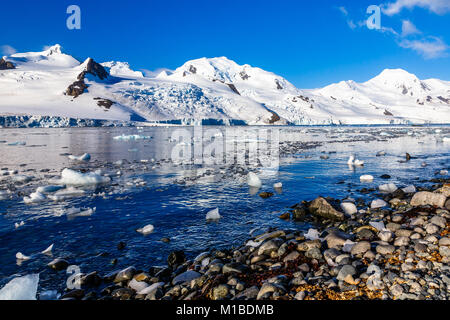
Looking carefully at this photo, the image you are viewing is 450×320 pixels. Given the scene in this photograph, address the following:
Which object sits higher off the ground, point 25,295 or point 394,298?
point 394,298

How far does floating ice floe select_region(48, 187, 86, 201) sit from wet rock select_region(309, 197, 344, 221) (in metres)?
8.36

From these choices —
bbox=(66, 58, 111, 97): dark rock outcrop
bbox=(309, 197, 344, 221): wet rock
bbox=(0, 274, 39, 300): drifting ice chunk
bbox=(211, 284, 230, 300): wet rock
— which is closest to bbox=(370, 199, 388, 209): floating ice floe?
bbox=(309, 197, 344, 221): wet rock

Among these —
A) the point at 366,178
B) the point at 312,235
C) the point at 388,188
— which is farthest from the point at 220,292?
the point at 366,178

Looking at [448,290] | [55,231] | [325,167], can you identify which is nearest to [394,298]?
[448,290]

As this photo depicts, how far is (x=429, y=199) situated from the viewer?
23.6ft

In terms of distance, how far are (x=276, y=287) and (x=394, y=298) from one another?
56.0 inches

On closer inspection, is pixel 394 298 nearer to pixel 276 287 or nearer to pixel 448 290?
pixel 448 290

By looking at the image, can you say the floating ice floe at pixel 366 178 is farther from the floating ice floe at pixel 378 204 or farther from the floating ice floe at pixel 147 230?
the floating ice floe at pixel 147 230

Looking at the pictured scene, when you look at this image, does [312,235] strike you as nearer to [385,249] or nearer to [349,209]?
[385,249]

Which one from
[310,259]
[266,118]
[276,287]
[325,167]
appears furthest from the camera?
[266,118]

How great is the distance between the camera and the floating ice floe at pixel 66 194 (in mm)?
9739

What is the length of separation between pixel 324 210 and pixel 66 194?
915 cm

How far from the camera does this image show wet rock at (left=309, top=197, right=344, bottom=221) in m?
7.39

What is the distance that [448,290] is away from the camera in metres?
3.32
